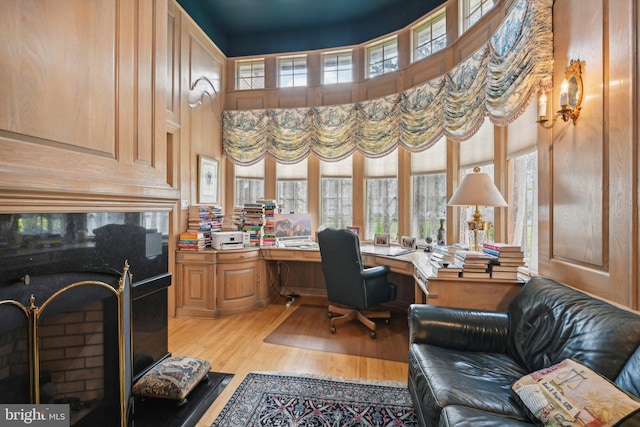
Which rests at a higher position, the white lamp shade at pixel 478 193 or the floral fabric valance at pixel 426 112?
→ the floral fabric valance at pixel 426 112

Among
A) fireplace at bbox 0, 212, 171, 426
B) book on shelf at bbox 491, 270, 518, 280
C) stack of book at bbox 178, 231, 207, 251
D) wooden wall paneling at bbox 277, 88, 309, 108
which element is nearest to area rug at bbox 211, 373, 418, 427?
fireplace at bbox 0, 212, 171, 426

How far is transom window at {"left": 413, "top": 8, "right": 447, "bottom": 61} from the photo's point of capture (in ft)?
10.7

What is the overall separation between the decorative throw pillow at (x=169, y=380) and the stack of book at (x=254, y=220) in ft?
6.86

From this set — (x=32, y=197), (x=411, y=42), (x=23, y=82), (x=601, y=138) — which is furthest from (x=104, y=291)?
(x=411, y=42)

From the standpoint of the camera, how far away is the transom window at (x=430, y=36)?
327 centimetres

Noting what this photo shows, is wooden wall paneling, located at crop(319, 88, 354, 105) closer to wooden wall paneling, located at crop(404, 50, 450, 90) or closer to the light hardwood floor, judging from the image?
wooden wall paneling, located at crop(404, 50, 450, 90)

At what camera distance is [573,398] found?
1004mm

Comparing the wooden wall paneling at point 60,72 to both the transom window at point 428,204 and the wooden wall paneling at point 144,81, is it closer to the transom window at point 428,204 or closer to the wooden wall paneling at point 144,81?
the wooden wall paneling at point 144,81

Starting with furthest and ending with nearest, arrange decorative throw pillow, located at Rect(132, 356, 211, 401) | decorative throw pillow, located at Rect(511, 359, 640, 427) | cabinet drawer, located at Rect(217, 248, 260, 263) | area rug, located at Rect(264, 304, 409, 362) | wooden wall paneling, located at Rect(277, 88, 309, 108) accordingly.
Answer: wooden wall paneling, located at Rect(277, 88, 309, 108) < cabinet drawer, located at Rect(217, 248, 260, 263) < area rug, located at Rect(264, 304, 409, 362) < decorative throw pillow, located at Rect(132, 356, 211, 401) < decorative throw pillow, located at Rect(511, 359, 640, 427)

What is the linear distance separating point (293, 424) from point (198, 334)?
5.25 ft

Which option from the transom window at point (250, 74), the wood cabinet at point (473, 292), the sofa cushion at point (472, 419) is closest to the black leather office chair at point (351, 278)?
the wood cabinet at point (473, 292)

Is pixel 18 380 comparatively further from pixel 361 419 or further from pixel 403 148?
pixel 403 148

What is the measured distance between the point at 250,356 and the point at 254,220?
6.16 feet

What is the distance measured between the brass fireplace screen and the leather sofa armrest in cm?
167
